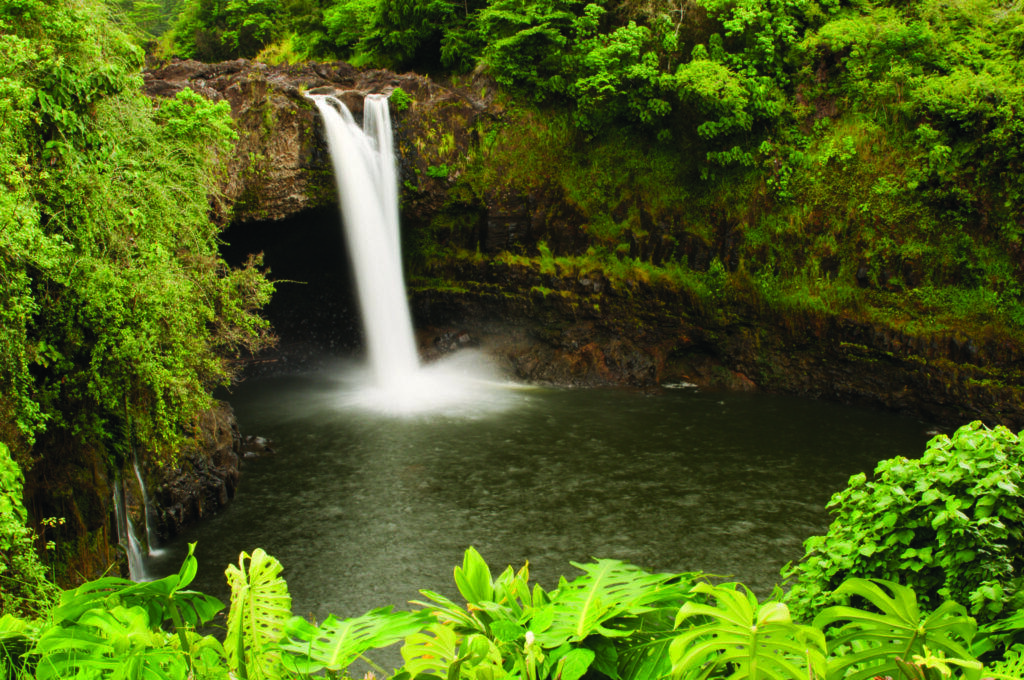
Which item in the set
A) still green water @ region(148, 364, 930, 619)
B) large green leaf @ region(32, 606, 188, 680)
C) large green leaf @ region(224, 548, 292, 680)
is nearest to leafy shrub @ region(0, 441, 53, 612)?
still green water @ region(148, 364, 930, 619)

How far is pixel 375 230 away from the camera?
16.1 meters

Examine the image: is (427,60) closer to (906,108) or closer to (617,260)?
(617,260)

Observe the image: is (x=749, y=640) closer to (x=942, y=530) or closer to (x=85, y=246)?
(x=942, y=530)

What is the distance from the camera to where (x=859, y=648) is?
1774 millimetres

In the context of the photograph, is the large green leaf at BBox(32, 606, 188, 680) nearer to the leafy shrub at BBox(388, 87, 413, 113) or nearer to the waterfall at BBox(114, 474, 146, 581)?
the waterfall at BBox(114, 474, 146, 581)

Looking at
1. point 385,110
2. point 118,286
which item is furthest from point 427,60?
point 118,286

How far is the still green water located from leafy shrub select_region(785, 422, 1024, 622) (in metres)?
4.46

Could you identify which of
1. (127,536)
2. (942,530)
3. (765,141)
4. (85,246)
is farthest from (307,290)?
(942,530)

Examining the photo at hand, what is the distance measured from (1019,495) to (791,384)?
1295 cm

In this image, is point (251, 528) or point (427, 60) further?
point (427, 60)

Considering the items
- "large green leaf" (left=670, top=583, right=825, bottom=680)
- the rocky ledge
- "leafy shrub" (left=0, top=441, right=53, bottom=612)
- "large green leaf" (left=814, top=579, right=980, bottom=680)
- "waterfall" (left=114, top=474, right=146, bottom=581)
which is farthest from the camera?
the rocky ledge

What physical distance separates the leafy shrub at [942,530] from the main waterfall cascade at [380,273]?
1095 cm

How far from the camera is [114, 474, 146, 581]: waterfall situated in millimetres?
7133

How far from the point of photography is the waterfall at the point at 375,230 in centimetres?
1509
